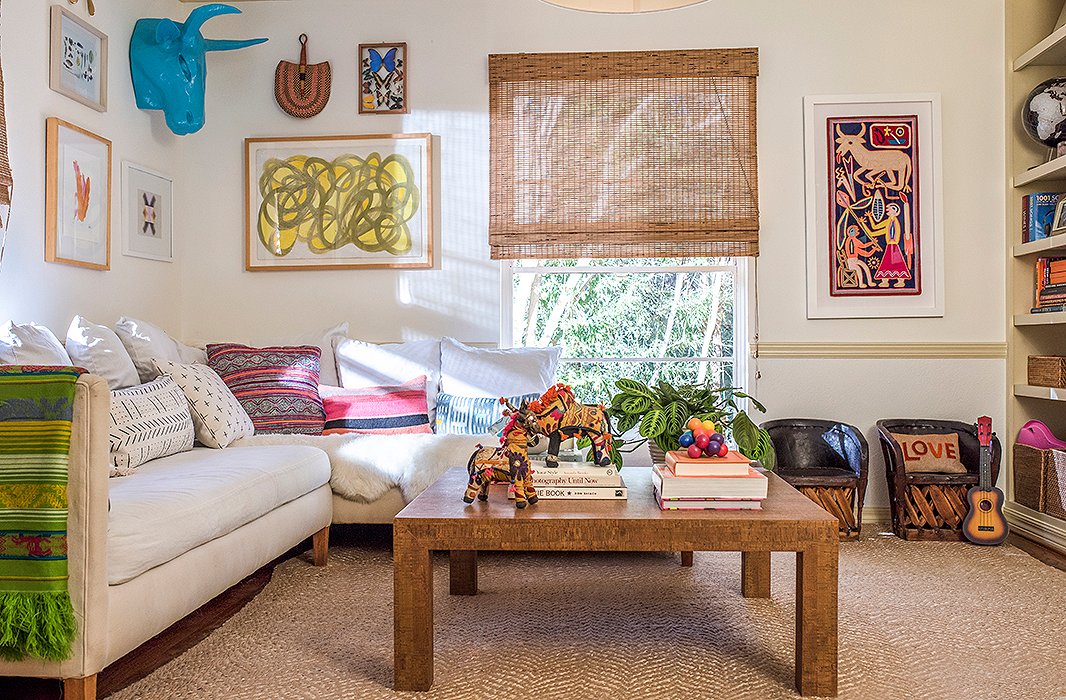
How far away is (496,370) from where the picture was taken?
399 centimetres

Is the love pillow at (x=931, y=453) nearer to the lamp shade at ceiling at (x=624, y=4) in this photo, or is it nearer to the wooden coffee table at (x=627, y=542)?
the wooden coffee table at (x=627, y=542)

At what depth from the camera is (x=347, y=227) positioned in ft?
14.7

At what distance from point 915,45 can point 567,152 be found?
66.5 inches

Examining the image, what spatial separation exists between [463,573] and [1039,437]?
264 centimetres

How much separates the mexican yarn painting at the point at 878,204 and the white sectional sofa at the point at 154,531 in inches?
106

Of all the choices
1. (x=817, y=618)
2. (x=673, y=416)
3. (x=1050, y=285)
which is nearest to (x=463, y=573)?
(x=673, y=416)

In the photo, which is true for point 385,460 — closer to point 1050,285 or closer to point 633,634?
point 633,634

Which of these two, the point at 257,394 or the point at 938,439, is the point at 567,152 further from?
the point at 938,439

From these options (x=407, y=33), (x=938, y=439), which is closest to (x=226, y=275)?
(x=407, y=33)

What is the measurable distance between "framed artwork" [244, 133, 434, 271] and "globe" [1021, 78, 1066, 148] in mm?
2686

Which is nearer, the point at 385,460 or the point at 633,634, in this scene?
the point at 633,634

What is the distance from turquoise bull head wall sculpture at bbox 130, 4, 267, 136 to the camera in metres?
4.02

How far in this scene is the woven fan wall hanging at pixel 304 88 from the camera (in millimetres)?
4465

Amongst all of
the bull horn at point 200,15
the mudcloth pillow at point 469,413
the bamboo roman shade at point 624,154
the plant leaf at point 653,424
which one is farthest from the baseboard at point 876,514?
the bull horn at point 200,15
